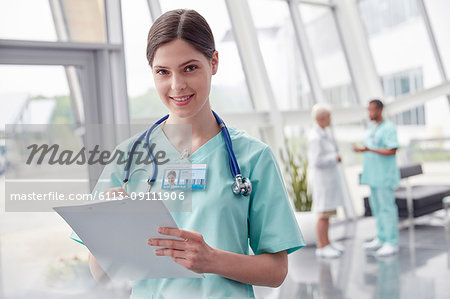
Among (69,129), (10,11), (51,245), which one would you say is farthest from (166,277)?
(10,11)

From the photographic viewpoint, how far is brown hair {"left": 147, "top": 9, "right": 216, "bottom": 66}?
0.99m

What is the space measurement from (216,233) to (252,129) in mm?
4312

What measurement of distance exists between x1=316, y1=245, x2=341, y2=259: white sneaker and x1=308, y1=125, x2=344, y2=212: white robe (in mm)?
397

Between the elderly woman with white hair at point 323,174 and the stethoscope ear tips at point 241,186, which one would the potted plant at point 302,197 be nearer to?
the elderly woman with white hair at point 323,174

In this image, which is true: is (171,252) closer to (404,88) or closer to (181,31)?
(181,31)

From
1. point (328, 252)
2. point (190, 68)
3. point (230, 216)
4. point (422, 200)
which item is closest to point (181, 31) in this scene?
point (190, 68)

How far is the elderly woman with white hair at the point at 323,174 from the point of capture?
444 cm

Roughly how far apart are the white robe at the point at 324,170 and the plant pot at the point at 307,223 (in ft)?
1.01

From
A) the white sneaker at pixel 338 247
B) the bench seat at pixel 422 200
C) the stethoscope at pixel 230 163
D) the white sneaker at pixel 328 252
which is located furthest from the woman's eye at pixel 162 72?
the bench seat at pixel 422 200

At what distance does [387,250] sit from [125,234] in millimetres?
4054

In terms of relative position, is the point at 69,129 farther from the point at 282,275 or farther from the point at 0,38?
the point at 0,38

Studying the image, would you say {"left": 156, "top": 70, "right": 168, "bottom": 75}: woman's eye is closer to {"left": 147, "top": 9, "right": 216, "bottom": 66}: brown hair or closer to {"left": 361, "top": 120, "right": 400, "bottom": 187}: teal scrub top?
{"left": 147, "top": 9, "right": 216, "bottom": 66}: brown hair

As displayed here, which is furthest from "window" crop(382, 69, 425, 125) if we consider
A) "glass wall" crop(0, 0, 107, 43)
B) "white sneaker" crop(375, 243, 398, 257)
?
"glass wall" crop(0, 0, 107, 43)

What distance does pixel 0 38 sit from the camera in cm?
316
